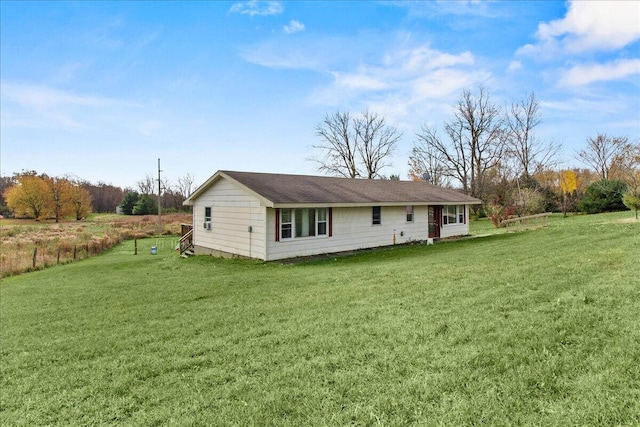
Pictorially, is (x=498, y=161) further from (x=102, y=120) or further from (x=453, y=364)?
(x=453, y=364)

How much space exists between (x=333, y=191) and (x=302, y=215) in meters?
2.78

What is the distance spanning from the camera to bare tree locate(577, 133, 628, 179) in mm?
40812

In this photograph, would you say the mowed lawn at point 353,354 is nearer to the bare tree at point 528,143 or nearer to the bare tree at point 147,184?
the bare tree at point 528,143

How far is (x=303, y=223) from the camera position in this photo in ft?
47.4

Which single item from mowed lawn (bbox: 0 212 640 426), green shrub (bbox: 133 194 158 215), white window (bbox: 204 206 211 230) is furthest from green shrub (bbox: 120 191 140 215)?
mowed lawn (bbox: 0 212 640 426)

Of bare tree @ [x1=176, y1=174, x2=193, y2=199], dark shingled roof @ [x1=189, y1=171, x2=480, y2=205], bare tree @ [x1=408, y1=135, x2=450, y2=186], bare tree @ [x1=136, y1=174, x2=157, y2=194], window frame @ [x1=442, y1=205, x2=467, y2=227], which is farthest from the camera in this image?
bare tree @ [x1=136, y1=174, x2=157, y2=194]

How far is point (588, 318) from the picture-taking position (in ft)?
13.6

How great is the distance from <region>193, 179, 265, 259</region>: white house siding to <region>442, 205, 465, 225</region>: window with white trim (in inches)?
459

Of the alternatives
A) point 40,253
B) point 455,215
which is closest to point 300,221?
point 455,215

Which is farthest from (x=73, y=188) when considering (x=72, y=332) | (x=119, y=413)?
(x=119, y=413)

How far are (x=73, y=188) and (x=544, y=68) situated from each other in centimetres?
6095

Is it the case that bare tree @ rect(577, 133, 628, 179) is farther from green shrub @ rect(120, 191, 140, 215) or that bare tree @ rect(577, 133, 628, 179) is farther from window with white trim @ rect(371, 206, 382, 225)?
green shrub @ rect(120, 191, 140, 215)

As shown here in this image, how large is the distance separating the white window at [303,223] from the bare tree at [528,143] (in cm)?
3276

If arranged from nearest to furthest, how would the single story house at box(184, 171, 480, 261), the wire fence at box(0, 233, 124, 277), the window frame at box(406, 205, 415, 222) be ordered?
1. the single story house at box(184, 171, 480, 261)
2. the wire fence at box(0, 233, 124, 277)
3. the window frame at box(406, 205, 415, 222)
